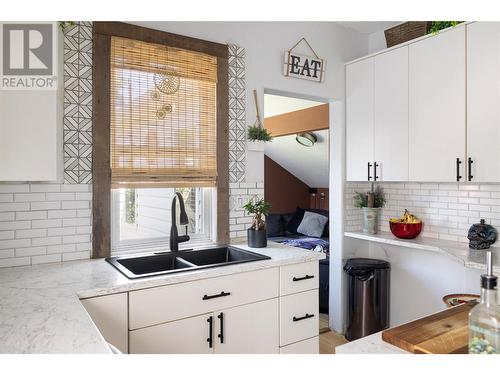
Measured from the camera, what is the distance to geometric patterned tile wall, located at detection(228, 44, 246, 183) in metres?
2.93

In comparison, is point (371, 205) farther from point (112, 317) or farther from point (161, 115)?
point (112, 317)

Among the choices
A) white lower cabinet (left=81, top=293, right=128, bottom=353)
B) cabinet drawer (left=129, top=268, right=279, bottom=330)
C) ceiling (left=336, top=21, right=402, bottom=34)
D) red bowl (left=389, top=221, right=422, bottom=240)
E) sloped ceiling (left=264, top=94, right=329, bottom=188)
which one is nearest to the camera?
white lower cabinet (left=81, top=293, right=128, bottom=353)

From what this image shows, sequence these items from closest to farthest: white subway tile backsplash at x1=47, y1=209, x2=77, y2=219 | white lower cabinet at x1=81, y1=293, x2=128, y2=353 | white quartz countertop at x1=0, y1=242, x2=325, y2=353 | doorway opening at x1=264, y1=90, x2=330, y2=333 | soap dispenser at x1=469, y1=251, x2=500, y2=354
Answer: soap dispenser at x1=469, y1=251, x2=500, y2=354 < white quartz countertop at x1=0, y1=242, x2=325, y2=353 < white lower cabinet at x1=81, y1=293, x2=128, y2=353 < white subway tile backsplash at x1=47, y1=209, x2=77, y2=219 < doorway opening at x1=264, y1=90, x2=330, y2=333

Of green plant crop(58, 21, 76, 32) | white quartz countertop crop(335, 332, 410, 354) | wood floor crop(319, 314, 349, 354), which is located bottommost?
wood floor crop(319, 314, 349, 354)

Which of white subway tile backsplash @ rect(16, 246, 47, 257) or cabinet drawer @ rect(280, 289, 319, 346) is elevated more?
Result: white subway tile backsplash @ rect(16, 246, 47, 257)

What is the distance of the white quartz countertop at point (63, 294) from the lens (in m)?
1.18

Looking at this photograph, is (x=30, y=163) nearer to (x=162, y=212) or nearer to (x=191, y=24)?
(x=162, y=212)

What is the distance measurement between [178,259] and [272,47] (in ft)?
6.01

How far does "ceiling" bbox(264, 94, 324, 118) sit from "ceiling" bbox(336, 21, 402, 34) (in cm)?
135

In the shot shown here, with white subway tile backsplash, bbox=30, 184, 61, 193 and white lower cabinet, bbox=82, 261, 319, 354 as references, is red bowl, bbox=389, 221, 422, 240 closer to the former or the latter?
white lower cabinet, bbox=82, 261, 319, 354

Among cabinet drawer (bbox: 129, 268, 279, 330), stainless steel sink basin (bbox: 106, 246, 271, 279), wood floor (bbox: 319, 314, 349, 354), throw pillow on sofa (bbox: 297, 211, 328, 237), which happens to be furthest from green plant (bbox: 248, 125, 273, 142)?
throw pillow on sofa (bbox: 297, 211, 328, 237)

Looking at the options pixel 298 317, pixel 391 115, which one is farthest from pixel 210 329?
pixel 391 115

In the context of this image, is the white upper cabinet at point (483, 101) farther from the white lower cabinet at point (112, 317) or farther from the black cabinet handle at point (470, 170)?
the white lower cabinet at point (112, 317)

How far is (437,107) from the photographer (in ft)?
9.54
